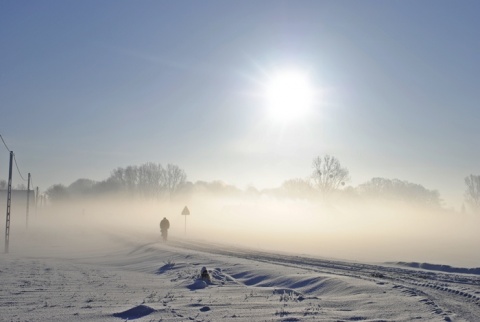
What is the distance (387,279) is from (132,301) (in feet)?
29.7

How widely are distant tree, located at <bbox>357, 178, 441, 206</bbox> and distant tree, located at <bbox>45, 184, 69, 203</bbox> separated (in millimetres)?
93015

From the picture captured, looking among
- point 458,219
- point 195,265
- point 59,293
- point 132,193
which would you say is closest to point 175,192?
point 132,193

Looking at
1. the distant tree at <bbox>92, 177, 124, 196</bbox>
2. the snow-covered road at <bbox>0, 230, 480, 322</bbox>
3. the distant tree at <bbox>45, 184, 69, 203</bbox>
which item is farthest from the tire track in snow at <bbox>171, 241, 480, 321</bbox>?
the distant tree at <bbox>45, 184, 69, 203</bbox>

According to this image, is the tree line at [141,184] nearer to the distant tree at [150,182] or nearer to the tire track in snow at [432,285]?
the distant tree at [150,182]

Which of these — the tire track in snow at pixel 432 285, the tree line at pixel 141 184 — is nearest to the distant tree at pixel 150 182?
the tree line at pixel 141 184

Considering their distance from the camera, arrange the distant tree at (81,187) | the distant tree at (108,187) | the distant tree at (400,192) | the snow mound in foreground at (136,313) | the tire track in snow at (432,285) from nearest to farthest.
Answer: the snow mound in foreground at (136,313) < the tire track in snow at (432,285) < the distant tree at (400,192) < the distant tree at (108,187) < the distant tree at (81,187)

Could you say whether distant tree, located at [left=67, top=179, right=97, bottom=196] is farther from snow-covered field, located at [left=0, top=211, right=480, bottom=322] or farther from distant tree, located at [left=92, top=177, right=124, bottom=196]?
snow-covered field, located at [left=0, top=211, right=480, bottom=322]

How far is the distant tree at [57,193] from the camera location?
477 feet

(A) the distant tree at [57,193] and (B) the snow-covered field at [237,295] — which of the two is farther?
(A) the distant tree at [57,193]

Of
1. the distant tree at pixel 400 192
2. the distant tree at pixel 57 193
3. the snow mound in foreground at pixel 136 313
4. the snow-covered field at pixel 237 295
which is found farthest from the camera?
the distant tree at pixel 57 193

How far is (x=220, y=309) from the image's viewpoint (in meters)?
10.3

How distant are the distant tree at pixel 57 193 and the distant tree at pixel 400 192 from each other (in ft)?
305

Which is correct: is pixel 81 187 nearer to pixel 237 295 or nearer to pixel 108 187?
pixel 108 187

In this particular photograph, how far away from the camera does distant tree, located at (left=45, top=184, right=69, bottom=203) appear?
145438mm
